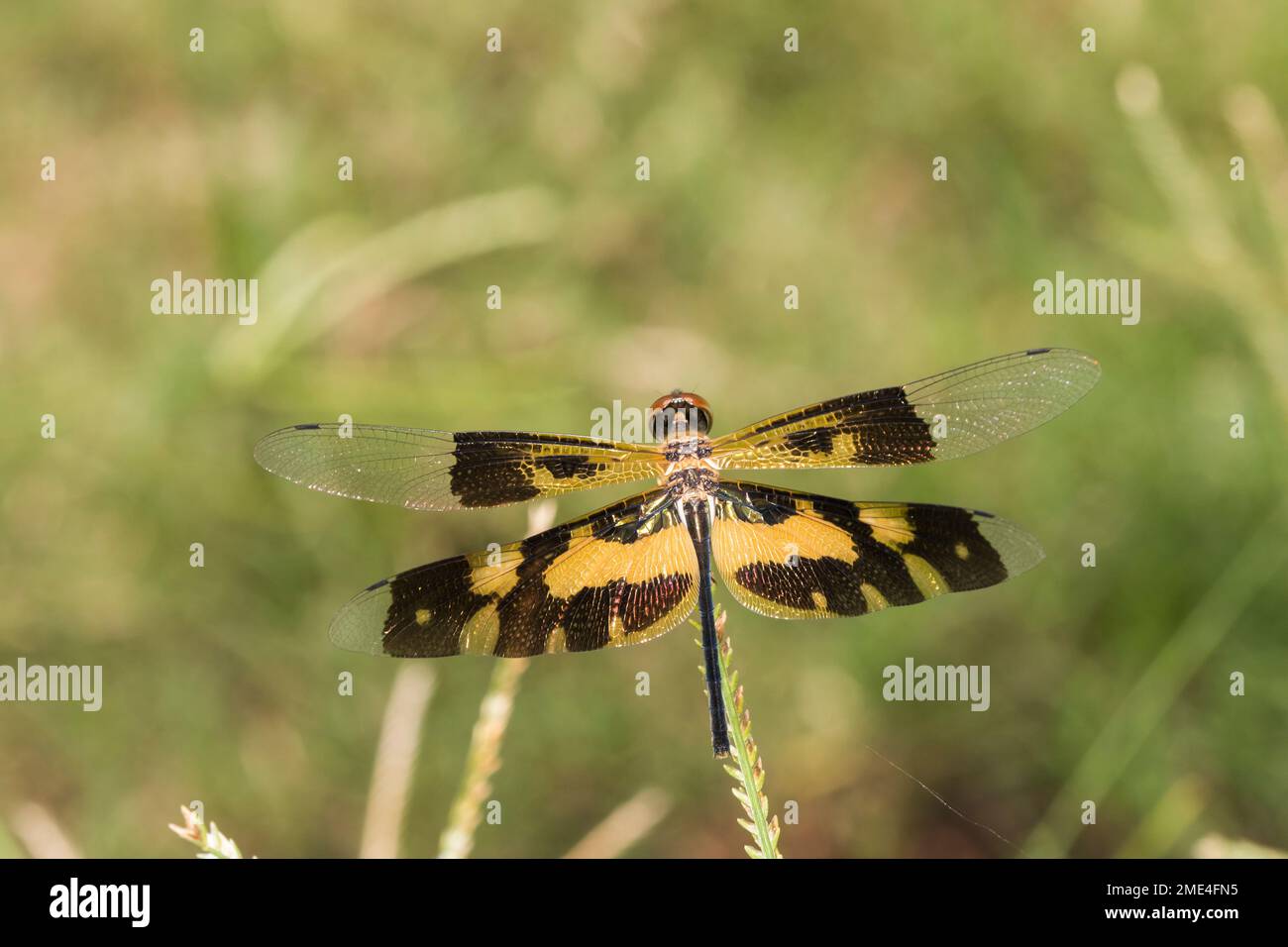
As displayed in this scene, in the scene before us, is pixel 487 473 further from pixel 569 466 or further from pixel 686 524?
pixel 686 524

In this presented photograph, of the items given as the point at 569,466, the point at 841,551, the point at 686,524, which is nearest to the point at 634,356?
the point at 569,466

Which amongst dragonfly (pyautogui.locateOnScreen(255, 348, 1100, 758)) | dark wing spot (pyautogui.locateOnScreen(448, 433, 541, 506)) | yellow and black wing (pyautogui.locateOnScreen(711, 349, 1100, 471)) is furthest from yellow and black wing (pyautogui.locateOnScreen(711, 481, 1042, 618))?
dark wing spot (pyautogui.locateOnScreen(448, 433, 541, 506))

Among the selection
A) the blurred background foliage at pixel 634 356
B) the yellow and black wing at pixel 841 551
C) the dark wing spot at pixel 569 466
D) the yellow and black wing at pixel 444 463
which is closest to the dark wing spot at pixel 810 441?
the yellow and black wing at pixel 841 551

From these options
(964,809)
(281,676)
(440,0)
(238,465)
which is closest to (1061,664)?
(964,809)

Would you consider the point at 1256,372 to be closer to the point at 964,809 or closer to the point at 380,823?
the point at 964,809

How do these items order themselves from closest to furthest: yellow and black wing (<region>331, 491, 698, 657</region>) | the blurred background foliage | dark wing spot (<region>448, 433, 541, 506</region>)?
yellow and black wing (<region>331, 491, 698, 657</region>) → dark wing spot (<region>448, 433, 541, 506</region>) → the blurred background foliage

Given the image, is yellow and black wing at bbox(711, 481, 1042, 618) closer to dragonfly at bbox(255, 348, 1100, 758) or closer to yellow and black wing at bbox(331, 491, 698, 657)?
dragonfly at bbox(255, 348, 1100, 758)
